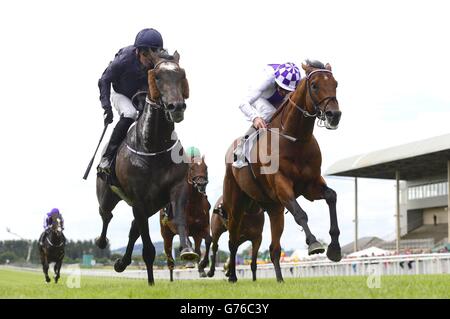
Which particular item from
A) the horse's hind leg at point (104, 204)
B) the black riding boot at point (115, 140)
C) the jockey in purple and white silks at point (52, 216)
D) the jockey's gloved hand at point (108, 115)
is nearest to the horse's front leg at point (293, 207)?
the black riding boot at point (115, 140)

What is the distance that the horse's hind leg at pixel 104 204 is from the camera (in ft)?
35.2

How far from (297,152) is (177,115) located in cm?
177

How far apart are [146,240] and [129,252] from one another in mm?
1173

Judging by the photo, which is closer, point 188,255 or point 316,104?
point 188,255

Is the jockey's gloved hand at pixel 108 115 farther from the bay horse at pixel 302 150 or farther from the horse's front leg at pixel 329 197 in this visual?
the horse's front leg at pixel 329 197

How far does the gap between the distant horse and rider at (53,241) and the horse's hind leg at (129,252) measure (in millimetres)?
10737

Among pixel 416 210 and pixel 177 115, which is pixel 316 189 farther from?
pixel 416 210

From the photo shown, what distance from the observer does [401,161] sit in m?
56.8

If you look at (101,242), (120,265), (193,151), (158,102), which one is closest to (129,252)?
(120,265)

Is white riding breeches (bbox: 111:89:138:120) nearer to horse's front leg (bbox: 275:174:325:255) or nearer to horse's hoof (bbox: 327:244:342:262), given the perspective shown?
horse's front leg (bbox: 275:174:325:255)

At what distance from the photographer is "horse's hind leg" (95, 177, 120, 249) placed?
35.2ft

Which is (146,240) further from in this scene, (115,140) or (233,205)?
(233,205)
